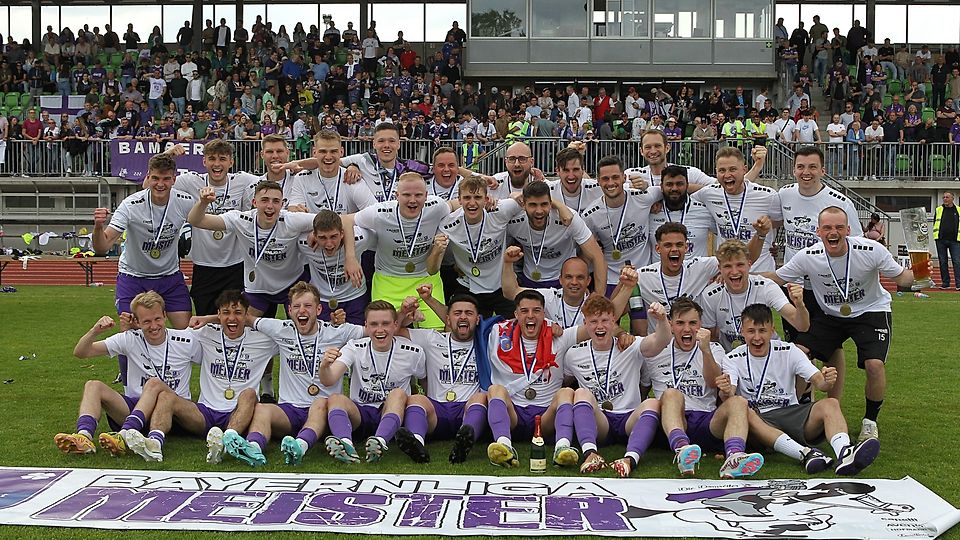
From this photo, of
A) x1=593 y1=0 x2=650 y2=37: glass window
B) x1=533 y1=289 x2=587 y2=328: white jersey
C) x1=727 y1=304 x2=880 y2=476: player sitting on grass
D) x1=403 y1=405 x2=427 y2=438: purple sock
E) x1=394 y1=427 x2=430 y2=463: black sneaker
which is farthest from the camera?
x1=593 y1=0 x2=650 y2=37: glass window

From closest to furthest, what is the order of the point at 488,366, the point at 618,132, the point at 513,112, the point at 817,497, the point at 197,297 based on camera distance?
the point at 817,497 → the point at 488,366 → the point at 197,297 → the point at 618,132 → the point at 513,112

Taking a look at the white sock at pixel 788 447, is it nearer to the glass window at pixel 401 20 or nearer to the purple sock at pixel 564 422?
the purple sock at pixel 564 422

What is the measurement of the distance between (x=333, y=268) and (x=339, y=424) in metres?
1.81

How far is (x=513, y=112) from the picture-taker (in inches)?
1071

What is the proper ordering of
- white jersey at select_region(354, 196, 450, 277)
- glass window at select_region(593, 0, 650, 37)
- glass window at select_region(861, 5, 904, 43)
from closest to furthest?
white jersey at select_region(354, 196, 450, 277) → glass window at select_region(593, 0, 650, 37) → glass window at select_region(861, 5, 904, 43)

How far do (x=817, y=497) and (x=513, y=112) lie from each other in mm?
21913

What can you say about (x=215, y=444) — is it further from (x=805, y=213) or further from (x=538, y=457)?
(x=805, y=213)

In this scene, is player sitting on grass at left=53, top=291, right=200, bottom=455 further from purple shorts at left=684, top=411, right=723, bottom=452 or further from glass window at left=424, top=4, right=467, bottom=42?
glass window at left=424, top=4, right=467, bottom=42

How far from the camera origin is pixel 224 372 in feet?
24.7

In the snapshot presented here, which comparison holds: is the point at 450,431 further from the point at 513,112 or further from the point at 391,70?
the point at 391,70

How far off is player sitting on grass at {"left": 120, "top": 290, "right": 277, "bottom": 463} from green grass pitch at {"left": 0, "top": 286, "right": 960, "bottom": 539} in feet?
0.70

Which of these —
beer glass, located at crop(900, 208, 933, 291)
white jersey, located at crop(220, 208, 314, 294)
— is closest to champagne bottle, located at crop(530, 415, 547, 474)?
white jersey, located at crop(220, 208, 314, 294)

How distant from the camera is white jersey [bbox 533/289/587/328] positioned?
26.3 feet

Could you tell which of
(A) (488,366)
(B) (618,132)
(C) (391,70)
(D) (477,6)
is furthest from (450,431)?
(D) (477,6)
